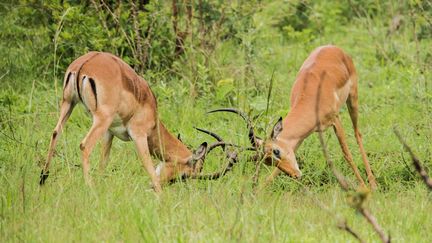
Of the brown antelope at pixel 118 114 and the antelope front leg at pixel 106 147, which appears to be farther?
the antelope front leg at pixel 106 147

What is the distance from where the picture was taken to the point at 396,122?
23.1 ft

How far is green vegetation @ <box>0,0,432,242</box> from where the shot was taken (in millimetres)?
4141

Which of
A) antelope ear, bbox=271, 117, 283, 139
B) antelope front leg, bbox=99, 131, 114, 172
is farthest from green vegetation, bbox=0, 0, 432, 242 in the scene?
antelope ear, bbox=271, 117, 283, 139

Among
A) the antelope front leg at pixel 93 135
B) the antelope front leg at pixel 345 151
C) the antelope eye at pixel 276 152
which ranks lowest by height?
the antelope front leg at pixel 345 151

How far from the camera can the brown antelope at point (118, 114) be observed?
213 inches

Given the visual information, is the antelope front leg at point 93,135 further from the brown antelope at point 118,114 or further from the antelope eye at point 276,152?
the antelope eye at point 276,152

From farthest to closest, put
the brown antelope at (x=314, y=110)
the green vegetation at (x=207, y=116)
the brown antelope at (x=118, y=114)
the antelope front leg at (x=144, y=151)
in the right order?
1. the brown antelope at (x=314, y=110)
2. the antelope front leg at (x=144, y=151)
3. the brown antelope at (x=118, y=114)
4. the green vegetation at (x=207, y=116)

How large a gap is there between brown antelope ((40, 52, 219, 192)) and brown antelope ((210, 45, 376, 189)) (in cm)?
50

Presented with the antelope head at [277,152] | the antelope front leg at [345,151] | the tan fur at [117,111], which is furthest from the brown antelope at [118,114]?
the antelope front leg at [345,151]

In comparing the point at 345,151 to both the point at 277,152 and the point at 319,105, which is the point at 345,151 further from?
the point at 277,152

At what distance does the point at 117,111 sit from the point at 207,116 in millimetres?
1528

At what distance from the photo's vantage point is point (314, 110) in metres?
6.14

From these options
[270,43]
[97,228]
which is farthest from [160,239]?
[270,43]

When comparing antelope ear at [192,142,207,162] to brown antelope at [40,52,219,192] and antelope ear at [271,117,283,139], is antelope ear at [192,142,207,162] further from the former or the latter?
antelope ear at [271,117,283,139]
